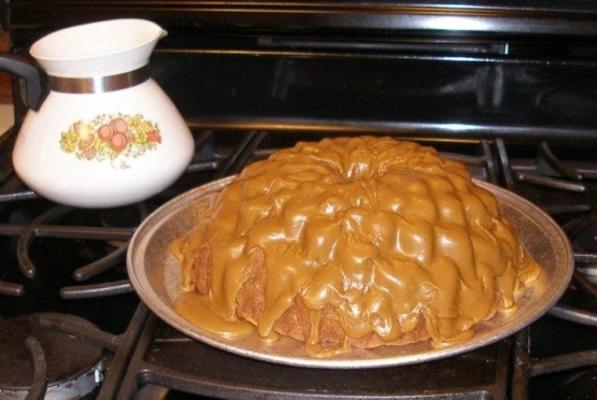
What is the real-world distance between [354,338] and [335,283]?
5 centimetres

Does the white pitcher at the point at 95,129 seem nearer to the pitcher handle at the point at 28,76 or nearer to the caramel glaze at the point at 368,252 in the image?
the pitcher handle at the point at 28,76

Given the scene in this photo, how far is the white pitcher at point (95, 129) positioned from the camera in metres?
0.96

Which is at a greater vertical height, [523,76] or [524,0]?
[524,0]

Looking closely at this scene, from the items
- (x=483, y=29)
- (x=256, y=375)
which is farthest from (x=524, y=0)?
(x=256, y=375)

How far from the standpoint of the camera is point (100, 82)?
97cm

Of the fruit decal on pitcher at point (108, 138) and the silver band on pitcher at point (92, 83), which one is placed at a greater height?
the silver band on pitcher at point (92, 83)

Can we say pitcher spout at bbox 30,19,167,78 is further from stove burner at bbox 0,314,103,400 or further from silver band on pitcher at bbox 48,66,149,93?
stove burner at bbox 0,314,103,400

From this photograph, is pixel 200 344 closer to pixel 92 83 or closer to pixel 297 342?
pixel 297 342

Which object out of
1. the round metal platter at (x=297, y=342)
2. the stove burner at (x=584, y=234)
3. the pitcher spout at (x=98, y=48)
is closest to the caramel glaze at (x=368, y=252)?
the round metal platter at (x=297, y=342)

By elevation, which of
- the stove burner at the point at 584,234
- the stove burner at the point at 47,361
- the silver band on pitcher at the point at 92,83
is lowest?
the stove burner at the point at 584,234

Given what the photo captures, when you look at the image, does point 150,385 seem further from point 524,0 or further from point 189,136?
point 524,0

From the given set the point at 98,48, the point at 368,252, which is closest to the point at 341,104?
the point at 98,48

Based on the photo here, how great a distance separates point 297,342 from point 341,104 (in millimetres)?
552

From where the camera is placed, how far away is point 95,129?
970 millimetres
